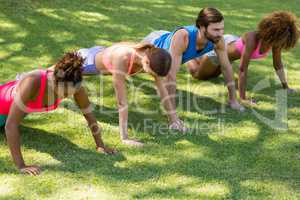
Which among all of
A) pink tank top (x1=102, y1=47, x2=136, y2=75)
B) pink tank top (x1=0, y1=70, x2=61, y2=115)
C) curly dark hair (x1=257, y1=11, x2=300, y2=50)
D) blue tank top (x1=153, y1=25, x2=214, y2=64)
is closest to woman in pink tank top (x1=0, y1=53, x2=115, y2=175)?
pink tank top (x1=0, y1=70, x2=61, y2=115)

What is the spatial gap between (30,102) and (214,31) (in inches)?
80.3

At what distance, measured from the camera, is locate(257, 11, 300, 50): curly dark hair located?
5.54 m

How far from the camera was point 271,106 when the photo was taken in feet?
18.7

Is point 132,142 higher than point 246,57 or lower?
lower

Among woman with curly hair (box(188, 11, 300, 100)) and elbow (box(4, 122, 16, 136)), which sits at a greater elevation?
woman with curly hair (box(188, 11, 300, 100))

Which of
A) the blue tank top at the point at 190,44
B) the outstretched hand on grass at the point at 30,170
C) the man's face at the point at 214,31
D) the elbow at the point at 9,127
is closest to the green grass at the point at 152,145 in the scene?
the outstretched hand on grass at the point at 30,170

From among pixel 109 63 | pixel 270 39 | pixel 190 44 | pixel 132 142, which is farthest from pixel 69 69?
pixel 270 39

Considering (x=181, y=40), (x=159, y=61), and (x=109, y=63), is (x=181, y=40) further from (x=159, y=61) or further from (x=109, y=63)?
(x=159, y=61)

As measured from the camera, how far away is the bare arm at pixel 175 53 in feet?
16.8

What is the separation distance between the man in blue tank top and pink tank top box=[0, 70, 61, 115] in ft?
4.56

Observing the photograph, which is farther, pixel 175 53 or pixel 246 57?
pixel 246 57

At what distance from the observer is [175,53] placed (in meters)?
5.19

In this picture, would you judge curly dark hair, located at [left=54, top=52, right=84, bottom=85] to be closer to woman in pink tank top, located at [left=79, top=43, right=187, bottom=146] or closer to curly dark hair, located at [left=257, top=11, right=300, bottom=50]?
woman in pink tank top, located at [left=79, top=43, right=187, bottom=146]

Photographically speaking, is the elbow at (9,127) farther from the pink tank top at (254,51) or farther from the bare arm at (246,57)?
the pink tank top at (254,51)
